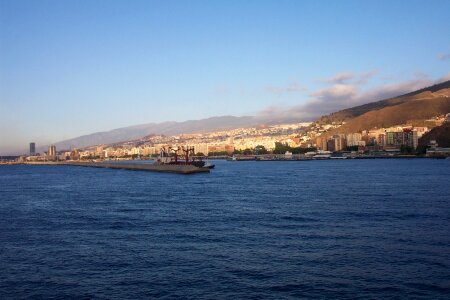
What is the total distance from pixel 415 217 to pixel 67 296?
12.0m

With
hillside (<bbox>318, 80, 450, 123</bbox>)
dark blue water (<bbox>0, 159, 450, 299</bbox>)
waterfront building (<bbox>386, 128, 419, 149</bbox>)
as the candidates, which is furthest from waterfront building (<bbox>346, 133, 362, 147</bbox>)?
dark blue water (<bbox>0, 159, 450, 299</bbox>)

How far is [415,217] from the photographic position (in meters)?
17.4

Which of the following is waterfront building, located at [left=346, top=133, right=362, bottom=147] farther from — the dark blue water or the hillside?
the dark blue water

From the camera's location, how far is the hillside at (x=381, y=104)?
16525 centimetres

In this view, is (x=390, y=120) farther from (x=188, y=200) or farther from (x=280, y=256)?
(x=280, y=256)

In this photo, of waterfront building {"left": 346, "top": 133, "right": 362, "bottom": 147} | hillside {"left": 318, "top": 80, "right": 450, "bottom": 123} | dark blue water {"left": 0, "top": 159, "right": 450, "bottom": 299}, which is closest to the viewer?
dark blue water {"left": 0, "top": 159, "right": 450, "bottom": 299}

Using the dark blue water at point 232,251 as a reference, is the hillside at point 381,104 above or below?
above

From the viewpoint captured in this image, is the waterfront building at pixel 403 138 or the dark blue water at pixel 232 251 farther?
the waterfront building at pixel 403 138

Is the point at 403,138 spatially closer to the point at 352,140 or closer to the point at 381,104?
the point at 352,140

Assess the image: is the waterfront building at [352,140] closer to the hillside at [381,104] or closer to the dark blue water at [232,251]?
the hillside at [381,104]

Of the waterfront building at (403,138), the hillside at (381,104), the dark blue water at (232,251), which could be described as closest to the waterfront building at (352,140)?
the waterfront building at (403,138)

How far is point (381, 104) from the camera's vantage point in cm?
17275

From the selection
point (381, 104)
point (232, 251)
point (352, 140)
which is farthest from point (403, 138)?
point (232, 251)

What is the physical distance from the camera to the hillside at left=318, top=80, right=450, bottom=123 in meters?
165
